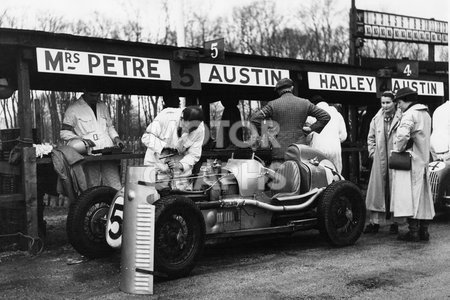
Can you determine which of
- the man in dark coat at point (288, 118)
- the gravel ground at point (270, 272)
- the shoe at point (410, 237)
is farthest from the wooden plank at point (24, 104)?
the shoe at point (410, 237)

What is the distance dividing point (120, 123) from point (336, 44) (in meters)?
18.2

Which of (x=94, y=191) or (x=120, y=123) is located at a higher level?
(x=120, y=123)

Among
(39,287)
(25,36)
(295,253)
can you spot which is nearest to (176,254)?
(39,287)

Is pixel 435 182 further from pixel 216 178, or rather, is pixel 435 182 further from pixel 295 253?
pixel 216 178

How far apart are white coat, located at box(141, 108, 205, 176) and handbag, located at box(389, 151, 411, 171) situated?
93.6 inches

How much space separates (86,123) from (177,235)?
3014 millimetres

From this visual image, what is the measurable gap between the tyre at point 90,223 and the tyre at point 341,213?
2.37 metres

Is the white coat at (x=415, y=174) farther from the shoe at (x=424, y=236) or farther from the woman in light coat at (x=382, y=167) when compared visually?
the woman in light coat at (x=382, y=167)

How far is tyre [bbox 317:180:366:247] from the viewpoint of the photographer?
21.3ft

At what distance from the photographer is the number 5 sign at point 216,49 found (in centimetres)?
859

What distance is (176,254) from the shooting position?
5.32m

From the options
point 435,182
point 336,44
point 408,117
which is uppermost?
point 336,44

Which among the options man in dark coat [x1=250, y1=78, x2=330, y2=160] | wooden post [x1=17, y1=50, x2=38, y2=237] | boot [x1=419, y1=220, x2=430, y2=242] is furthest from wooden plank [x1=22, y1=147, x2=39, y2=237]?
boot [x1=419, y1=220, x2=430, y2=242]

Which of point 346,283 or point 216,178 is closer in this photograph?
point 346,283
